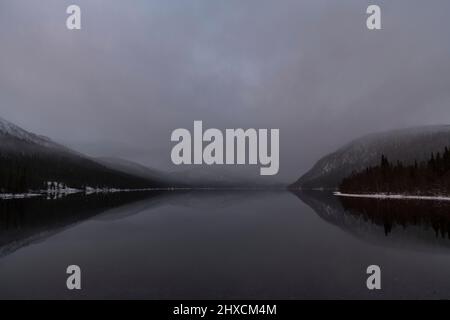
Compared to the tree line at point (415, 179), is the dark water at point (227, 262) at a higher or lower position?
lower

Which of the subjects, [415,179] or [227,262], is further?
[415,179]

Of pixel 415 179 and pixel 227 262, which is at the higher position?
pixel 415 179

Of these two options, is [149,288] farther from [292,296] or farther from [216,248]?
[216,248]

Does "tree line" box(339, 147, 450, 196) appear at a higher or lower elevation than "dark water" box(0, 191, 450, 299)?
higher

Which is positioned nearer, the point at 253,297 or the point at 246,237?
the point at 253,297

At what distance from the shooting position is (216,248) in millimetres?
35219

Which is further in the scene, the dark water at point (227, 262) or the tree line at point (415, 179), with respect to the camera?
the tree line at point (415, 179)

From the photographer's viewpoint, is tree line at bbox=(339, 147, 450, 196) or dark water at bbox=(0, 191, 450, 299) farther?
tree line at bbox=(339, 147, 450, 196)

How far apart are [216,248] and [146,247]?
7588 millimetres
